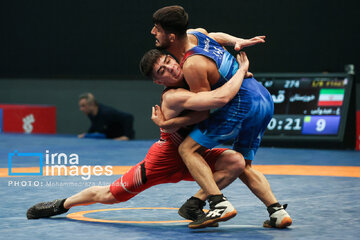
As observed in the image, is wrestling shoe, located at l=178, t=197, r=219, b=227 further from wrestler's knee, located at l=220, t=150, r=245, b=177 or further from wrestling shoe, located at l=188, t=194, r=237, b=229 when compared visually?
wrestler's knee, located at l=220, t=150, r=245, b=177

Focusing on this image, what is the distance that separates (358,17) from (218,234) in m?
8.76

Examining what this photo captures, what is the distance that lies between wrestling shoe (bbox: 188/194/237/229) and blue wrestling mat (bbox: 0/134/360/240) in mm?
76

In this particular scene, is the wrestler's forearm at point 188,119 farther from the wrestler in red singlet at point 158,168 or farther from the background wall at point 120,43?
the background wall at point 120,43

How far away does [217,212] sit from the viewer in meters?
4.01

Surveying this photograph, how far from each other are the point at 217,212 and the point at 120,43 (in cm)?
1001

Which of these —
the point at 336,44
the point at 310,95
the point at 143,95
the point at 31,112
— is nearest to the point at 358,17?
the point at 336,44

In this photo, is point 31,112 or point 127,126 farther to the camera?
point 31,112

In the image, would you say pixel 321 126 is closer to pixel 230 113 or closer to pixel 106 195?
pixel 230 113

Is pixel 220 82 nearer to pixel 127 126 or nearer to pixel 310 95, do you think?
pixel 310 95

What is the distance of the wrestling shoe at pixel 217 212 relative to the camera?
13.1ft

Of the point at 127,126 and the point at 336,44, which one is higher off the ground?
the point at 336,44

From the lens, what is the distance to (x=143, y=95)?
13555 millimetres

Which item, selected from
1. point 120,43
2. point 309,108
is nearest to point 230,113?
point 309,108

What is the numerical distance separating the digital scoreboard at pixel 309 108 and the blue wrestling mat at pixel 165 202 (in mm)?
844
